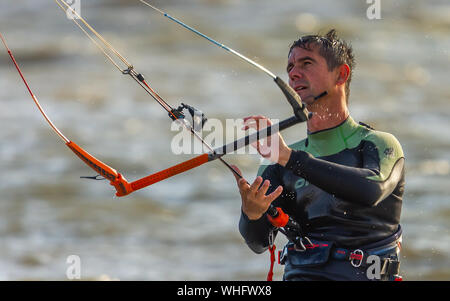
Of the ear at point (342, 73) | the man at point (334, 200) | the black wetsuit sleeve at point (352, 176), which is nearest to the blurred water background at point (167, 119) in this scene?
the man at point (334, 200)

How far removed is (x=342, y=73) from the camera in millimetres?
5566

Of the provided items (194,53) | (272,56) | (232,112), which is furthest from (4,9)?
(232,112)

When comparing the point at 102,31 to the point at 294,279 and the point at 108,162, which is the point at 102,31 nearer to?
the point at 108,162

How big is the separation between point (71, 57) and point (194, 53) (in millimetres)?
3354

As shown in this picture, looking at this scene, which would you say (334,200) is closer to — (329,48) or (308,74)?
(308,74)

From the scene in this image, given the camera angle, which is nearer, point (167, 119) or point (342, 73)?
point (342, 73)

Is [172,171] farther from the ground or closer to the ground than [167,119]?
closer to the ground

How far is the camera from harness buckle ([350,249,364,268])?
5289 mm

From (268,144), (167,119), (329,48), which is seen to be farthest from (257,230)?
(167,119)

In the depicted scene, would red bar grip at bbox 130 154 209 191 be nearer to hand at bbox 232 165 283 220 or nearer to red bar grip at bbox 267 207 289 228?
hand at bbox 232 165 283 220

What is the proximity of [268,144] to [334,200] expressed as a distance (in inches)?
36.9

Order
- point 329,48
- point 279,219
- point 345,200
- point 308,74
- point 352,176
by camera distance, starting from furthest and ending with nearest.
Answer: point 329,48, point 308,74, point 279,219, point 345,200, point 352,176

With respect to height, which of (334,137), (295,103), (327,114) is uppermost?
(327,114)

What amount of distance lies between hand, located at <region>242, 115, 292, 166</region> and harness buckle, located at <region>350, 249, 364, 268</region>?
3.00 ft
